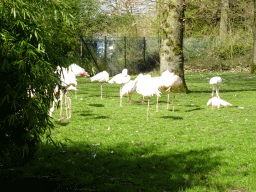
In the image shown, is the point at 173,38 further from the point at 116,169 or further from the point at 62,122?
the point at 116,169

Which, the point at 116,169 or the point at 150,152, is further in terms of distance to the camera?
the point at 150,152

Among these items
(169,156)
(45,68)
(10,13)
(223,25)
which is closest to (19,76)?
(45,68)

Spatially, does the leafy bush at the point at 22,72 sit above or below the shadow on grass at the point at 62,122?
above

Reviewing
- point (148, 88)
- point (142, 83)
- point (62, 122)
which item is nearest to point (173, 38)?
point (142, 83)

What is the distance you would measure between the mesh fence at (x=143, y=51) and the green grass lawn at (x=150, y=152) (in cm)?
1388

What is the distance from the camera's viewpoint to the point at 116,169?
4641 mm

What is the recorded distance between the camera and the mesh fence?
22.7 m

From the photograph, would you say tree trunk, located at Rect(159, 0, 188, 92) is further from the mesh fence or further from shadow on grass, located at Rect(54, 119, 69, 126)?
the mesh fence

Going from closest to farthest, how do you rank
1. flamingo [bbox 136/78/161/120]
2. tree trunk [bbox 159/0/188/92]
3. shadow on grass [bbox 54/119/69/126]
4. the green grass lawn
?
the green grass lawn → shadow on grass [bbox 54/119/69/126] → flamingo [bbox 136/78/161/120] → tree trunk [bbox 159/0/188/92]

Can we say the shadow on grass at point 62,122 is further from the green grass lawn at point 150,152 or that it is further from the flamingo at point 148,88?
the flamingo at point 148,88

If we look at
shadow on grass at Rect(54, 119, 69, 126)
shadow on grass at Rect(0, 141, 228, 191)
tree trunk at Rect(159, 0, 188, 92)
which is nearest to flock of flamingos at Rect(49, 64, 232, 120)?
shadow on grass at Rect(54, 119, 69, 126)

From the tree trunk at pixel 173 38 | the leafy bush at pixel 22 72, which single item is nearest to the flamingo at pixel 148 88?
the tree trunk at pixel 173 38

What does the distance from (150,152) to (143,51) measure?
778 inches

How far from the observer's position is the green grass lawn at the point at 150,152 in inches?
166
